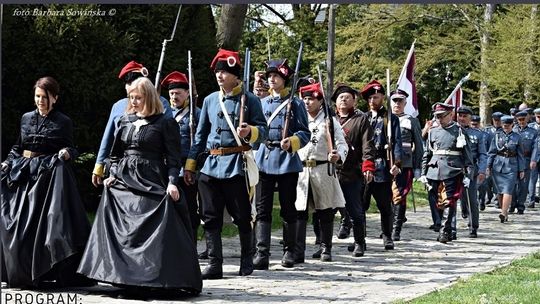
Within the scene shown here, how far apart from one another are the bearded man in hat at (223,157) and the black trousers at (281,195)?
78 cm

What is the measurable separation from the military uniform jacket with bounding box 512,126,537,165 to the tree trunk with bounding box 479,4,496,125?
161 inches

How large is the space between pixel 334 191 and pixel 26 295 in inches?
151

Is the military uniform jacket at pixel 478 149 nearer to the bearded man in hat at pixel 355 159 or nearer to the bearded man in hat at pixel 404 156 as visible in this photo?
the bearded man in hat at pixel 404 156

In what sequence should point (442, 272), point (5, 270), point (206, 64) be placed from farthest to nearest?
point (206, 64), point (442, 272), point (5, 270)

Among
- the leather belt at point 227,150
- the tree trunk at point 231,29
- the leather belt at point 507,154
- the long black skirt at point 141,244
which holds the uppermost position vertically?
the tree trunk at point 231,29

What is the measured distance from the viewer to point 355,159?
12297 millimetres

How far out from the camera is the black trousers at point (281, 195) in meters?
10.8

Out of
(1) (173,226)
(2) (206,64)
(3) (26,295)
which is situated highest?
(2) (206,64)

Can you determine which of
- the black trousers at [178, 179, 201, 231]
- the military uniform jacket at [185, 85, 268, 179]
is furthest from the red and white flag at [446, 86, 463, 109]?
the military uniform jacket at [185, 85, 268, 179]

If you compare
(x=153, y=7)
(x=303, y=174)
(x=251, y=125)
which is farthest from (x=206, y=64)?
(x=251, y=125)

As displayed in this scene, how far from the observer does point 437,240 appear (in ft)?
45.9

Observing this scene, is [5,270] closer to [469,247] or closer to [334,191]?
[334,191]

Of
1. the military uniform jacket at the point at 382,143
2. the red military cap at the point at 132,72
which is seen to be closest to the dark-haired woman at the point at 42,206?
the red military cap at the point at 132,72

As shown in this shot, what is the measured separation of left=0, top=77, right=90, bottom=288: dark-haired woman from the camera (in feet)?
29.2
